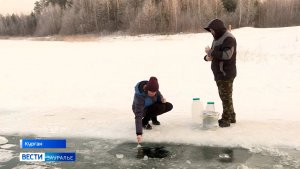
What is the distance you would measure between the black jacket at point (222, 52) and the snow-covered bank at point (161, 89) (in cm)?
101

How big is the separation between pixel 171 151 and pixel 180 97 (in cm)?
457

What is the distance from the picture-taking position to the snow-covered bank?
253 inches

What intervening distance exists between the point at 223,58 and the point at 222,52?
10 cm

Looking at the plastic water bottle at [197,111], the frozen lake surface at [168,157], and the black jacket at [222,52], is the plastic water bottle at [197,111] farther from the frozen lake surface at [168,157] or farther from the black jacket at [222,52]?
the frozen lake surface at [168,157]

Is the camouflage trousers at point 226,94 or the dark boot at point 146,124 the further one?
the dark boot at point 146,124

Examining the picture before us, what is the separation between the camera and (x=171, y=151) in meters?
5.61

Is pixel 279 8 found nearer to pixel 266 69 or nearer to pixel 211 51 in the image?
pixel 266 69

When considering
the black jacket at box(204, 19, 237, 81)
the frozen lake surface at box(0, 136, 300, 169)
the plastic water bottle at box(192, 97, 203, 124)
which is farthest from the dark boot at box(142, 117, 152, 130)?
the black jacket at box(204, 19, 237, 81)

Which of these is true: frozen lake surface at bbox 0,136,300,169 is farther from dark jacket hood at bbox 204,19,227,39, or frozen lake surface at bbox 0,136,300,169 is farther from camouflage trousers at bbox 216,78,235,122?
dark jacket hood at bbox 204,19,227,39

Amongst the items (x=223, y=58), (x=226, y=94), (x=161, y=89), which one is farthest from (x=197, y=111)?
(x=161, y=89)

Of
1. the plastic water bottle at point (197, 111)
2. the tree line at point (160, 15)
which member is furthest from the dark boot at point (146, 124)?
the tree line at point (160, 15)

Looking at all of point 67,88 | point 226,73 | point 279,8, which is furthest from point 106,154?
point 279,8

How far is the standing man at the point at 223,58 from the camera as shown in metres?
5.94

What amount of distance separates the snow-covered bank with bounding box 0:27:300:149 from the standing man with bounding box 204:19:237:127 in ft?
1.81
